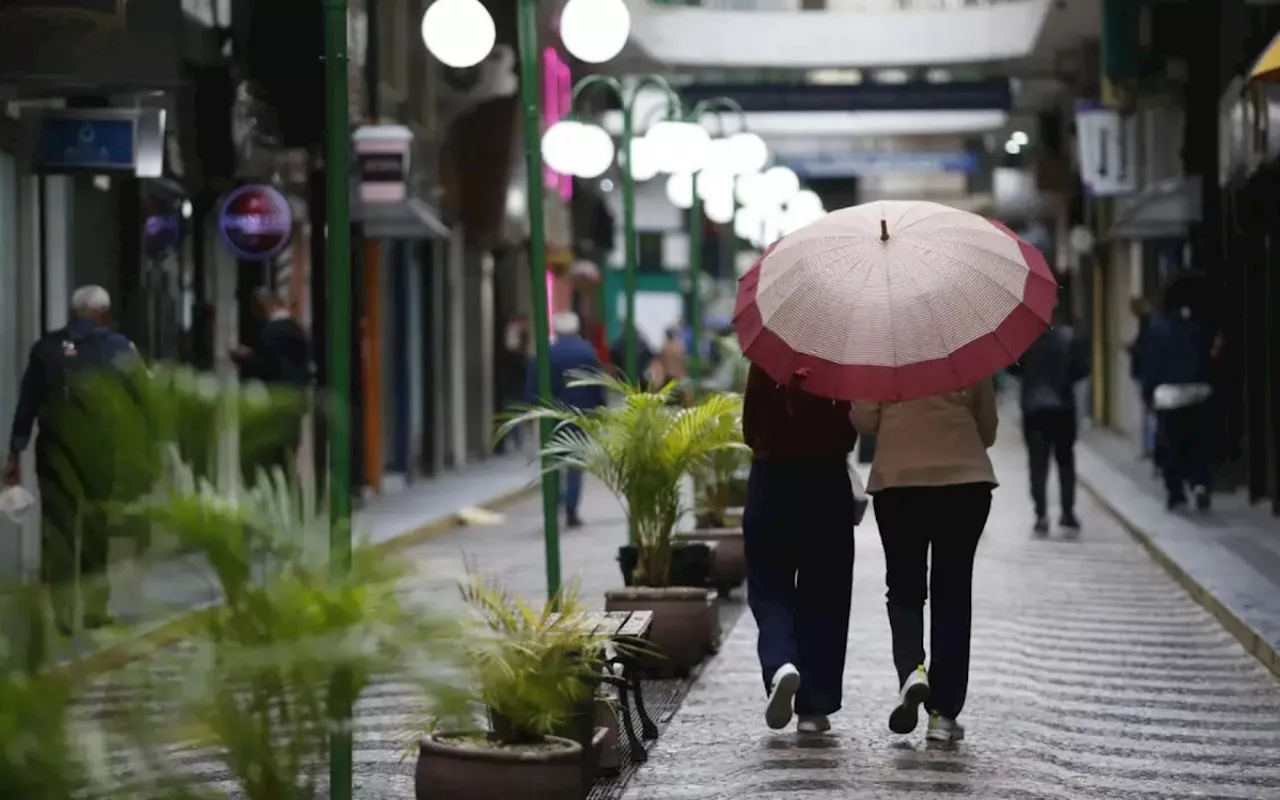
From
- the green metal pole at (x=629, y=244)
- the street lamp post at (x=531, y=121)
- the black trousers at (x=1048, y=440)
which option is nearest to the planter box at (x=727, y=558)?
the street lamp post at (x=531, y=121)

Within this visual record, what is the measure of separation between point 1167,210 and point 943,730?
1867 centimetres

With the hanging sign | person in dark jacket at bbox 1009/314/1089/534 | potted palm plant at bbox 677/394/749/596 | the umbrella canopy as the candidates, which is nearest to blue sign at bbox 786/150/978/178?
the hanging sign

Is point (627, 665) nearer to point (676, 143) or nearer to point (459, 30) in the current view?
point (459, 30)

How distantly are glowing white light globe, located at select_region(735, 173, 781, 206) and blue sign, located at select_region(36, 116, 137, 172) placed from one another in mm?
19006

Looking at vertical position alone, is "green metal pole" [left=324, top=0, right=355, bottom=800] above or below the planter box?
above

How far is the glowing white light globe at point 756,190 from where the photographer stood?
34.3 meters

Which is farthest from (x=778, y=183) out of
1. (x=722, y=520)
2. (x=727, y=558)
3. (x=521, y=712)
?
(x=521, y=712)

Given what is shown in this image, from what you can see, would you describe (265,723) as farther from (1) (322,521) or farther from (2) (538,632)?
(2) (538,632)

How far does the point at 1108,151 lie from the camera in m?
34.4

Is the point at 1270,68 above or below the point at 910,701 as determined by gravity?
above

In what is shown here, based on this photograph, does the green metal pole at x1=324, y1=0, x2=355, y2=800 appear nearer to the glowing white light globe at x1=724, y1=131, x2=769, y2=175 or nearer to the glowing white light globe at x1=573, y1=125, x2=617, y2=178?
the glowing white light globe at x1=573, y1=125, x2=617, y2=178

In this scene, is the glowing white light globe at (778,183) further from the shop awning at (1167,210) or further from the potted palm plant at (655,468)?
the potted palm plant at (655,468)

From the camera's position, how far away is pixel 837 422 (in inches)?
371

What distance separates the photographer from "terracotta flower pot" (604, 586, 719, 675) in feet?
37.8
